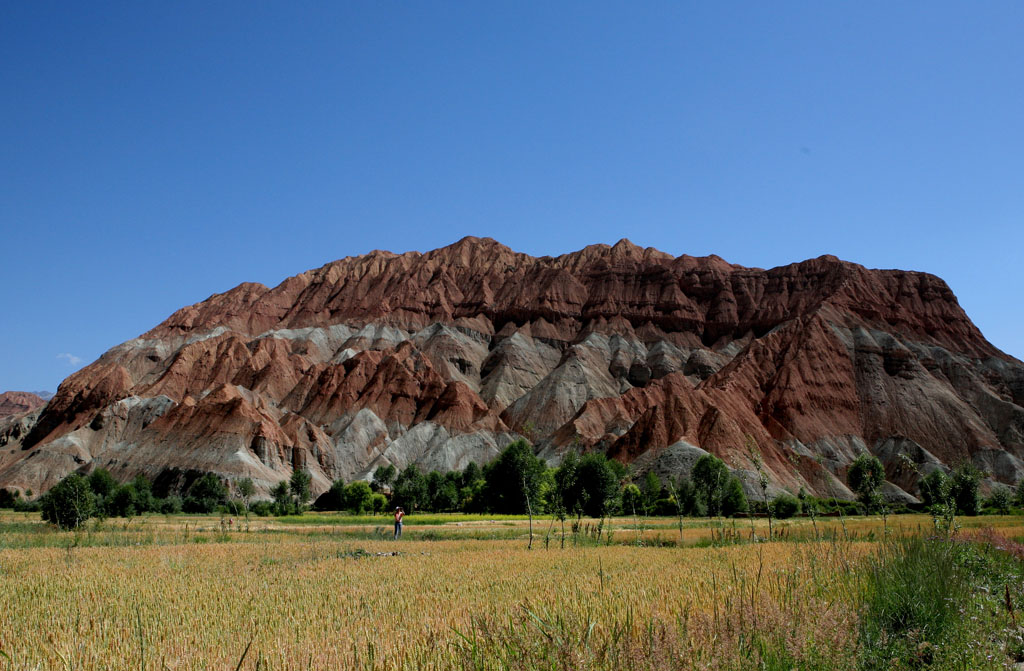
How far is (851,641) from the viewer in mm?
6906

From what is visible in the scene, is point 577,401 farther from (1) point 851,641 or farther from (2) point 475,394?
(1) point 851,641

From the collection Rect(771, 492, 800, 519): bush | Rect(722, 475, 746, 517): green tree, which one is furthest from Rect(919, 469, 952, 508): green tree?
Rect(722, 475, 746, 517): green tree

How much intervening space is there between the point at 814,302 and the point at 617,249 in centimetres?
5535

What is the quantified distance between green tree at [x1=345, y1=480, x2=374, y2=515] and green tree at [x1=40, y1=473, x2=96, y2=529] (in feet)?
106

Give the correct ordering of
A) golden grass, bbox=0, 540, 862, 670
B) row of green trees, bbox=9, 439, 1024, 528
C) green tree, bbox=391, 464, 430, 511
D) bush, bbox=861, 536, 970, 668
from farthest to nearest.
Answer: green tree, bbox=391, 464, 430, 511 < row of green trees, bbox=9, 439, 1024, 528 < bush, bbox=861, 536, 970, 668 < golden grass, bbox=0, 540, 862, 670

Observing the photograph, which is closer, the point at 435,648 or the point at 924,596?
the point at 435,648

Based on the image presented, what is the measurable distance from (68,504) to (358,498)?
36.8 m

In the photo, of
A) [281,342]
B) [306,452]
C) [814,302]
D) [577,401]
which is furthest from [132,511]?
[814,302]

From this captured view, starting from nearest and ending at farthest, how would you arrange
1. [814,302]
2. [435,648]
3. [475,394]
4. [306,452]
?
1. [435,648]
2. [306,452]
3. [475,394]
4. [814,302]

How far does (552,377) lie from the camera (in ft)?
394

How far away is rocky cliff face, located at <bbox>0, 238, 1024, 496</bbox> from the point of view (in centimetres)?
9125

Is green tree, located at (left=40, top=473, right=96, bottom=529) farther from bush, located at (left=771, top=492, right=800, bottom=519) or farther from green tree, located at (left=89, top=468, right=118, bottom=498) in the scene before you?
bush, located at (left=771, top=492, right=800, bottom=519)

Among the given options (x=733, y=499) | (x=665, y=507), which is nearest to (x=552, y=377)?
(x=665, y=507)

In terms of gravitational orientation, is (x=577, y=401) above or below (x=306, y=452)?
above
